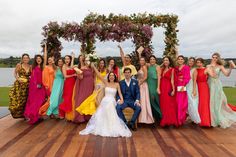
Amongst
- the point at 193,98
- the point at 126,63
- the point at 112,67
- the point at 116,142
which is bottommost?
the point at 116,142

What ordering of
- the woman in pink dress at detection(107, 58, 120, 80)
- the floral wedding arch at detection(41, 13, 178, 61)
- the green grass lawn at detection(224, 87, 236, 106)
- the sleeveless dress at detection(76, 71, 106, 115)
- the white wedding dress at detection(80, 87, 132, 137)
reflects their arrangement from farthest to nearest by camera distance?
1. the green grass lawn at detection(224, 87, 236, 106)
2. the floral wedding arch at detection(41, 13, 178, 61)
3. the woman in pink dress at detection(107, 58, 120, 80)
4. the sleeveless dress at detection(76, 71, 106, 115)
5. the white wedding dress at detection(80, 87, 132, 137)

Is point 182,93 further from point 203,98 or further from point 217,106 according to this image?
point 217,106

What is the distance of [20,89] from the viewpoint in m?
7.52

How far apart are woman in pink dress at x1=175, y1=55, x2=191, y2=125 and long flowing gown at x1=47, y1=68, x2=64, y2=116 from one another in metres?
2.86

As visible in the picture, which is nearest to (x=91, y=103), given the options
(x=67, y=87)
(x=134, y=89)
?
(x=67, y=87)

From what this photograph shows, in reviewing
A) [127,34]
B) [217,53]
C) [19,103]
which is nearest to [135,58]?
[127,34]

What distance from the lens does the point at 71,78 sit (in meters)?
7.62

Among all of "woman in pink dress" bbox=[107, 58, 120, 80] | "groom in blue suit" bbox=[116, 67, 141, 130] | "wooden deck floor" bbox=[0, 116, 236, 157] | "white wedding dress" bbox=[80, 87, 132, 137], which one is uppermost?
"woman in pink dress" bbox=[107, 58, 120, 80]

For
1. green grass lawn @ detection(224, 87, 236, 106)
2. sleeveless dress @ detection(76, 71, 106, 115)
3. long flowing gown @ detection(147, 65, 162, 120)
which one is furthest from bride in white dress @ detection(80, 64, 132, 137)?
green grass lawn @ detection(224, 87, 236, 106)

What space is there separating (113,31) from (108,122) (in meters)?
3.68

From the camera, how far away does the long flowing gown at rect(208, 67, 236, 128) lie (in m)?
7.00

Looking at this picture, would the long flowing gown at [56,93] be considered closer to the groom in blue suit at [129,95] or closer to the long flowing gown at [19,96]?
the long flowing gown at [19,96]

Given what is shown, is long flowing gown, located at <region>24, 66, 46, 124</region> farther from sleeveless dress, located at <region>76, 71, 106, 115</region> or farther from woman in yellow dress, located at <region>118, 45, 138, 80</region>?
woman in yellow dress, located at <region>118, 45, 138, 80</region>

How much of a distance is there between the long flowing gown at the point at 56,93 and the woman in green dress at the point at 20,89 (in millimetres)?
640
